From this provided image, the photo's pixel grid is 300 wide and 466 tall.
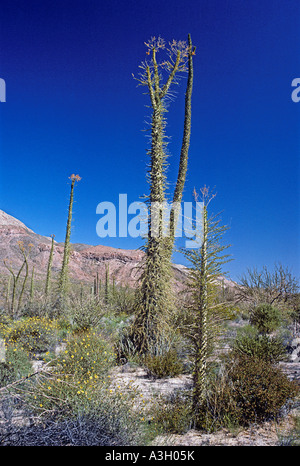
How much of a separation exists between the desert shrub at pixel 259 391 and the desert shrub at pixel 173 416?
643 millimetres

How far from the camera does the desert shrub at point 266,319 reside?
1071 cm

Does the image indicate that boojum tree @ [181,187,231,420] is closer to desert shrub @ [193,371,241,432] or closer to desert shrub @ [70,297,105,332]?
desert shrub @ [193,371,241,432]

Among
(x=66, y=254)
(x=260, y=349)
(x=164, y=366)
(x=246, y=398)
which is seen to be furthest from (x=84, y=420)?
(x=66, y=254)

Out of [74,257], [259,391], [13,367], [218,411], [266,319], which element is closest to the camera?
[218,411]

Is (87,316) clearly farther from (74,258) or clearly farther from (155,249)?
(74,258)

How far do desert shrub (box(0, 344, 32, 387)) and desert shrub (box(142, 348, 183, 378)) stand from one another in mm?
2208

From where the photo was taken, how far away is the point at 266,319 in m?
10.9

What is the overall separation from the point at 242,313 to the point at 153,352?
1020cm

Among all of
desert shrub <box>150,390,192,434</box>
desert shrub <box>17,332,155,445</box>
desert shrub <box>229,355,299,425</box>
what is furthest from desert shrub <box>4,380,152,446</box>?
desert shrub <box>229,355,299,425</box>

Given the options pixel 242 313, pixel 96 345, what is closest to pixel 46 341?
pixel 96 345

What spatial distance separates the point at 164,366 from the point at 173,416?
2260mm

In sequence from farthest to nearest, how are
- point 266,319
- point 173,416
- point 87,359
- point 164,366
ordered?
point 266,319 → point 164,366 → point 87,359 → point 173,416

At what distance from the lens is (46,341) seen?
8.65 m

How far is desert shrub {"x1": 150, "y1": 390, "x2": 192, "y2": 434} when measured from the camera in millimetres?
3955
